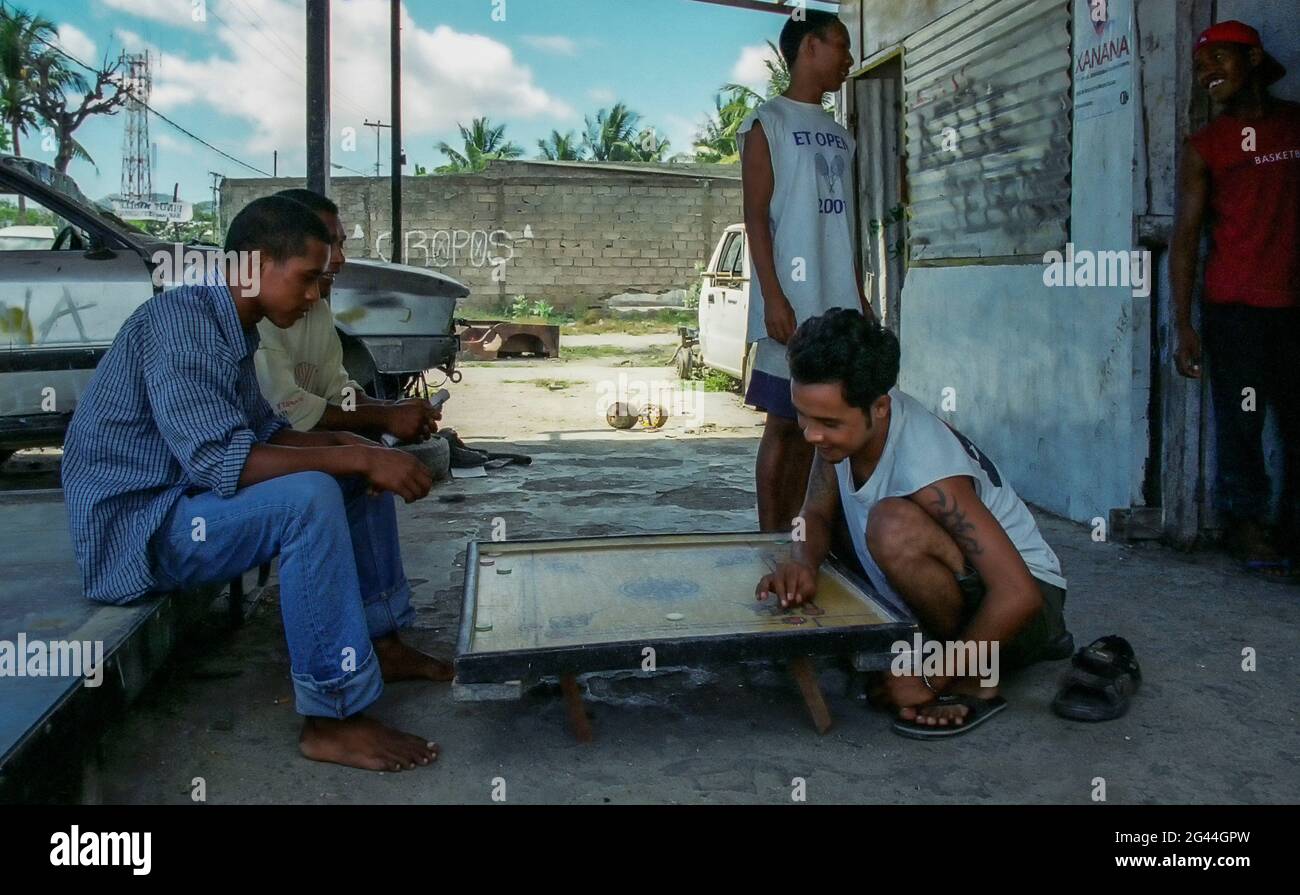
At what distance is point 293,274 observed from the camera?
2.69m

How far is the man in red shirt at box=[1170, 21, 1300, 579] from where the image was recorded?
161 inches

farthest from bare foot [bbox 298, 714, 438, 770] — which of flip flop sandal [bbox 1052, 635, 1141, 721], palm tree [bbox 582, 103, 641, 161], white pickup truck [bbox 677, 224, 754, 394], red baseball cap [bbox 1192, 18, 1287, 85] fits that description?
palm tree [bbox 582, 103, 641, 161]

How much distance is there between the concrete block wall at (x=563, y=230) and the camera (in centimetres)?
2273

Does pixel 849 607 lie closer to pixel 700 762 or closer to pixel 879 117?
pixel 700 762

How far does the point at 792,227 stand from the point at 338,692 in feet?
7.35

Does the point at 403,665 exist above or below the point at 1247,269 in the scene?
below

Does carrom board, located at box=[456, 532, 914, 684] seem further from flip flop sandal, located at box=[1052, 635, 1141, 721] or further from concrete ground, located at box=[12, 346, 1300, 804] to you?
flip flop sandal, located at box=[1052, 635, 1141, 721]

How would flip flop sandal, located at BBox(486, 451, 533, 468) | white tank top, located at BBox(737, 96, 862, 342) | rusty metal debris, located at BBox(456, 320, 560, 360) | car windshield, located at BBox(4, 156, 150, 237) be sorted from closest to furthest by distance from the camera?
white tank top, located at BBox(737, 96, 862, 342) < car windshield, located at BBox(4, 156, 150, 237) < flip flop sandal, located at BBox(486, 451, 533, 468) < rusty metal debris, located at BBox(456, 320, 560, 360)

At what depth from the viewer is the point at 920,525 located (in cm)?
273

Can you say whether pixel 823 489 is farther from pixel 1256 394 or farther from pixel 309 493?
pixel 1256 394

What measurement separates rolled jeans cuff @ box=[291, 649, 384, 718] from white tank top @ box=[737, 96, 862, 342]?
6.26 feet

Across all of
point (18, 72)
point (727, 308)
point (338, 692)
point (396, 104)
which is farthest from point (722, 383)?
point (18, 72)

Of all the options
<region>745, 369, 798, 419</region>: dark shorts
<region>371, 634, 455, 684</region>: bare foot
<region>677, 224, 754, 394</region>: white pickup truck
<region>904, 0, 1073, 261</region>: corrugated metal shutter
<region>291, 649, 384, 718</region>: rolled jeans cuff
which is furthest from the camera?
<region>677, 224, 754, 394</region>: white pickup truck
